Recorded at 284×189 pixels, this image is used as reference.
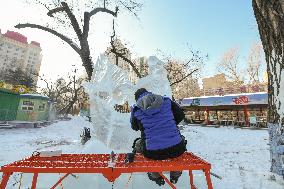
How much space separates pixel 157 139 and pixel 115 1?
12784mm

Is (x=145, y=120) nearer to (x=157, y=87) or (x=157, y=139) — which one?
(x=157, y=139)

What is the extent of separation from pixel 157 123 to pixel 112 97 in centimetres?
442

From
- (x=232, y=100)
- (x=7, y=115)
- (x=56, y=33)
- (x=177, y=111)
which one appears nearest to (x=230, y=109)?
(x=232, y=100)

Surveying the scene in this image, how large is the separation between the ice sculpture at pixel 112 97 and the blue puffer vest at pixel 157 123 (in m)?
3.44

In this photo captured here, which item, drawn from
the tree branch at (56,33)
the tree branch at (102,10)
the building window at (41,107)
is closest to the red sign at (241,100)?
the tree branch at (102,10)

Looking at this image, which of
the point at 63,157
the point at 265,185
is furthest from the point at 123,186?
the point at 265,185

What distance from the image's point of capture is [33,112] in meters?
22.5

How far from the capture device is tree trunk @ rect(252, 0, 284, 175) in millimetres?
4223

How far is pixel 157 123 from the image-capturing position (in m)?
3.29

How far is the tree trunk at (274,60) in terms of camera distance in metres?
4.22

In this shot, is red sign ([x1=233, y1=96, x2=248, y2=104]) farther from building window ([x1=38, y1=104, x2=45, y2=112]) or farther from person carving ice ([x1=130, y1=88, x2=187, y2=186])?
person carving ice ([x1=130, y1=88, x2=187, y2=186])

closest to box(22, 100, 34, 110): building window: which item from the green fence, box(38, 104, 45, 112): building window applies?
box(38, 104, 45, 112): building window

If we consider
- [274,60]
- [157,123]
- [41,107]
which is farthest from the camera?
[41,107]

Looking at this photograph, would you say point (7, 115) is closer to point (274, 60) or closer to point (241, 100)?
point (274, 60)
